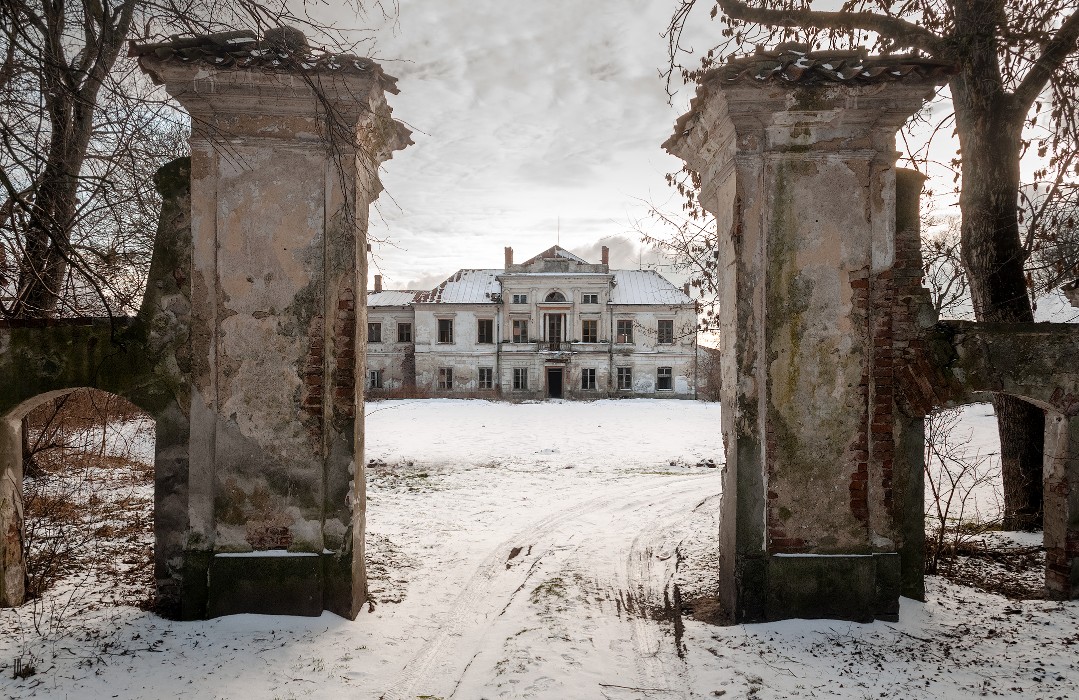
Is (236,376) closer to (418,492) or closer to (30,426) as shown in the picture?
(418,492)

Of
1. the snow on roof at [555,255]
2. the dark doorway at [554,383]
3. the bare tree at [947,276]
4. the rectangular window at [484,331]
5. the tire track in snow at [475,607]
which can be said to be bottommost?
the tire track in snow at [475,607]

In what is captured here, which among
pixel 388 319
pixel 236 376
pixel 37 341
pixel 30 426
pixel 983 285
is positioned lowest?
pixel 30 426

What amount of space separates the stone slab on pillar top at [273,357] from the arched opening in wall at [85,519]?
956 millimetres

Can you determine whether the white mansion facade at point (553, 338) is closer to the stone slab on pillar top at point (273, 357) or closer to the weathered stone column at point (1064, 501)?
the weathered stone column at point (1064, 501)

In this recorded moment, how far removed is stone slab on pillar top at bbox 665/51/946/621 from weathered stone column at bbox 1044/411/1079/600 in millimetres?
1509

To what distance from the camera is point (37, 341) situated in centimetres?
423

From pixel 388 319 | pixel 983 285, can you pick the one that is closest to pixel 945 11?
pixel 983 285

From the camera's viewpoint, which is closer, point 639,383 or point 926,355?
point 926,355

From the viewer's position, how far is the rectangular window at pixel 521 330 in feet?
102

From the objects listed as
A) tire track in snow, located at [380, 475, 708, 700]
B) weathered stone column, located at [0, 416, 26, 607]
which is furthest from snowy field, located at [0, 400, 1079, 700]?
weathered stone column, located at [0, 416, 26, 607]

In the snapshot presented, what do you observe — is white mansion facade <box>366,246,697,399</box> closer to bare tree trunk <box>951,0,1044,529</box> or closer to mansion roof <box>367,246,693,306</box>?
mansion roof <box>367,246,693,306</box>

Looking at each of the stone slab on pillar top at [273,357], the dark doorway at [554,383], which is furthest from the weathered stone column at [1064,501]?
the dark doorway at [554,383]

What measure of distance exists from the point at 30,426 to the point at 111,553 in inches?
193

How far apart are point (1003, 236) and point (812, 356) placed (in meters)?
3.89
